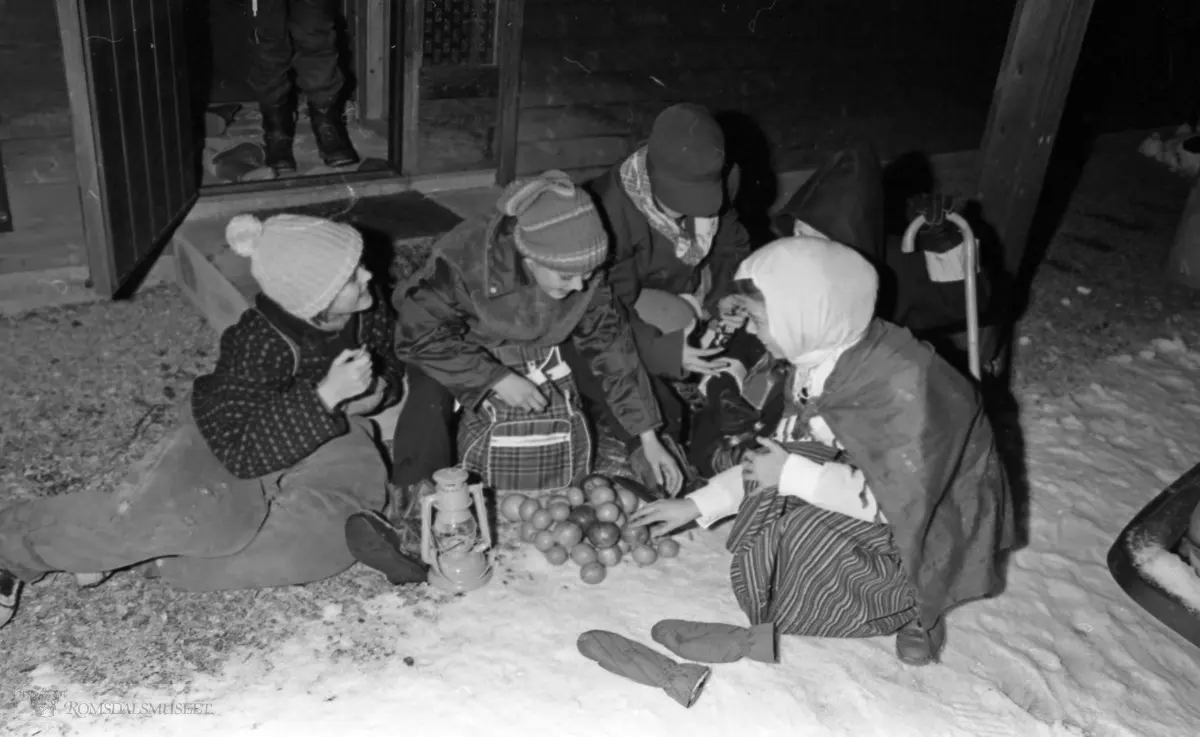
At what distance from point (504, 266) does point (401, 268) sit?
4.90 feet

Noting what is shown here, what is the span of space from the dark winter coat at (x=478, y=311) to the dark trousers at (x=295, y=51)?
2612 millimetres

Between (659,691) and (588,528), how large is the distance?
81cm

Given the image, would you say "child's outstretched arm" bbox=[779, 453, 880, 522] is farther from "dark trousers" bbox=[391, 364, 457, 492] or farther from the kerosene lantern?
"dark trousers" bbox=[391, 364, 457, 492]

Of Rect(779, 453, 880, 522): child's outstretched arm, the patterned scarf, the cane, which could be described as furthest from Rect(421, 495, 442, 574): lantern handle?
the cane

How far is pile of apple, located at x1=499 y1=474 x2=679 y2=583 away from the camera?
3766mm

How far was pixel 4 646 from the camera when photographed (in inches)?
124

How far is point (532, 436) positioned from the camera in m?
4.02

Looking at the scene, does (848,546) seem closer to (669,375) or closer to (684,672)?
(684,672)

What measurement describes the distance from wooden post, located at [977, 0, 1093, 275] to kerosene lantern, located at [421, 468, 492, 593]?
3363mm

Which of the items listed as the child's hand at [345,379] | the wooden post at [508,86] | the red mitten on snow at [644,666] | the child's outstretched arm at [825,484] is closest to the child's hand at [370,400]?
the child's hand at [345,379]

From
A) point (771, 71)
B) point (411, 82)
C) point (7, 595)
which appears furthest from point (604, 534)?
point (771, 71)

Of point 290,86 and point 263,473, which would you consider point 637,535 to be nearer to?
point 263,473

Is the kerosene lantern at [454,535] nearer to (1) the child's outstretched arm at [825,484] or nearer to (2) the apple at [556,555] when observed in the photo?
(2) the apple at [556,555]

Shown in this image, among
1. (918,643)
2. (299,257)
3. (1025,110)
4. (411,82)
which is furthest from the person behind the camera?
(411,82)
